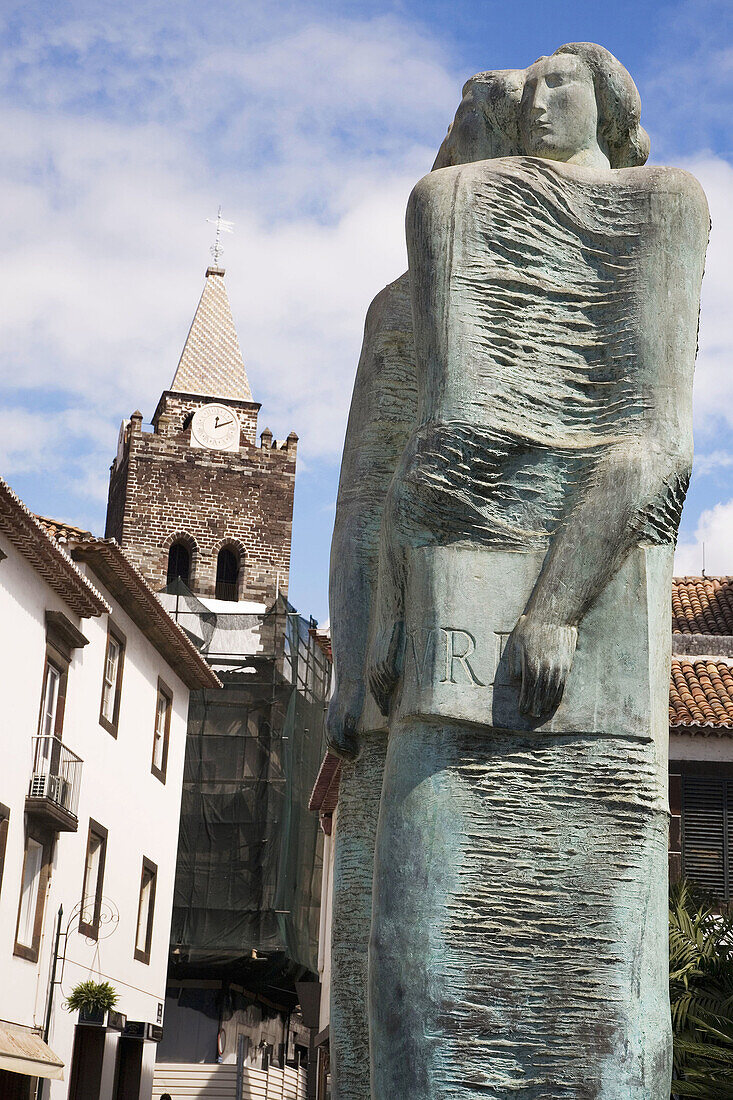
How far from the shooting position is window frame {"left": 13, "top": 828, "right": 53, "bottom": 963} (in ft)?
67.4

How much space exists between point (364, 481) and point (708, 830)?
17240mm

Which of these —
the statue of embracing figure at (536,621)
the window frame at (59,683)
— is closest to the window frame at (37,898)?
the window frame at (59,683)

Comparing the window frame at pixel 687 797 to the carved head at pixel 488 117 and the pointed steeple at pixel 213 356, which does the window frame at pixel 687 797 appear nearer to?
the carved head at pixel 488 117

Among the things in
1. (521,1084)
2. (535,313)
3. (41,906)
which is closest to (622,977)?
(521,1084)

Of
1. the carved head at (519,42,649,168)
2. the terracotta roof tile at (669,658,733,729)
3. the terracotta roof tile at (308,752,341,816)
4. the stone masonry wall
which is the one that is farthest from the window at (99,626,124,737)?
the stone masonry wall

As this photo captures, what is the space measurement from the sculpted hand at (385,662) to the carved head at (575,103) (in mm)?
1026

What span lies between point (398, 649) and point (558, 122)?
113 cm

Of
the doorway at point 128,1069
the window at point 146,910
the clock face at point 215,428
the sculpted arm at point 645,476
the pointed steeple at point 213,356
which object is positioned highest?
the pointed steeple at point 213,356

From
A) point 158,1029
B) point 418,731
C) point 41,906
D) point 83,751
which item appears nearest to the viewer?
point 418,731

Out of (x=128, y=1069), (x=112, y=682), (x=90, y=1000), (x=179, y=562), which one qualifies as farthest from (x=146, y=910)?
(x=179, y=562)

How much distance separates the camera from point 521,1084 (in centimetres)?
261

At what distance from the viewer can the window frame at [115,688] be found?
24562mm

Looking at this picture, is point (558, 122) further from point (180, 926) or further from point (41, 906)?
point (180, 926)

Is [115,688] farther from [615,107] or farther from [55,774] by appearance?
[615,107]
